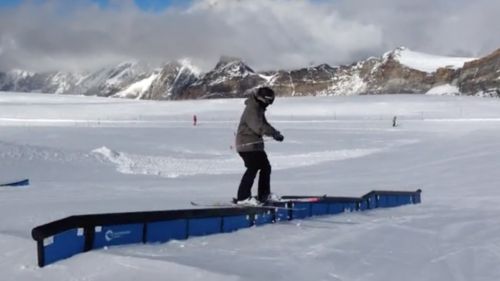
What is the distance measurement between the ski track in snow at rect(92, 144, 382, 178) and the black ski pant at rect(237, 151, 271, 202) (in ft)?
44.3

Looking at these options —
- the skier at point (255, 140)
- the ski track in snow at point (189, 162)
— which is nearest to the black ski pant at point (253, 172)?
the skier at point (255, 140)

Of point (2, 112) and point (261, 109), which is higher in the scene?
point (2, 112)

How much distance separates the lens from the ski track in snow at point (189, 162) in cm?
2362

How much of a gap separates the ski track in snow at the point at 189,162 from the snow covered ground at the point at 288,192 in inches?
2.7

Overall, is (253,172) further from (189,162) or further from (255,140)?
(189,162)

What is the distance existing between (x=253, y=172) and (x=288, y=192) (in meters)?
8.16

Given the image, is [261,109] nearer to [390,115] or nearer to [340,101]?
[390,115]

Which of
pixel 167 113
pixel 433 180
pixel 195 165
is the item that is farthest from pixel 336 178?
pixel 167 113

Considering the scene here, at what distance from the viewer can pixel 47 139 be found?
115ft

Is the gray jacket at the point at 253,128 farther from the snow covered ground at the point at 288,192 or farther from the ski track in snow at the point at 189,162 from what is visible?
the ski track in snow at the point at 189,162

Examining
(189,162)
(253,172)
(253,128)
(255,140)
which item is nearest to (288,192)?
(253,172)

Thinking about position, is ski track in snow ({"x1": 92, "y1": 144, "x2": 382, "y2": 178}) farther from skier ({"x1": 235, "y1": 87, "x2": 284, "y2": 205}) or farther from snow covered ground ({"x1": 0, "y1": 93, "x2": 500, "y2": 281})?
skier ({"x1": 235, "y1": 87, "x2": 284, "y2": 205})

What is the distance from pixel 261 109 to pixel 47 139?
2846 cm

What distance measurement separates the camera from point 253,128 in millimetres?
8492
